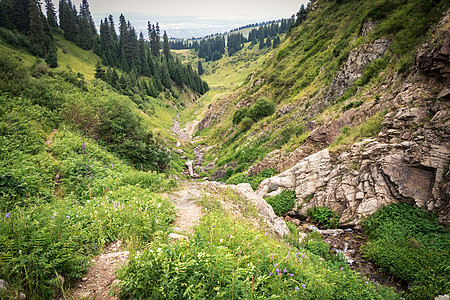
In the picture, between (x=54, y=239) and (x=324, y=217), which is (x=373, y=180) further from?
(x=54, y=239)

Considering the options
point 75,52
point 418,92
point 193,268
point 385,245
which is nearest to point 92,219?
point 193,268

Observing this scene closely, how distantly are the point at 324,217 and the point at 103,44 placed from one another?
97254 millimetres

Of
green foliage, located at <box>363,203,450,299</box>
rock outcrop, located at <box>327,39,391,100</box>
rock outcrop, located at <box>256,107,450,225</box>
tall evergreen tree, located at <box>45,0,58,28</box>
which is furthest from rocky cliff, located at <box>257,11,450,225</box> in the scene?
tall evergreen tree, located at <box>45,0,58,28</box>

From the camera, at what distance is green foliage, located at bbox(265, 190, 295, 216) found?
12.2 m

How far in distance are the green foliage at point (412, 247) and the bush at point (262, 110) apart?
23.3 metres

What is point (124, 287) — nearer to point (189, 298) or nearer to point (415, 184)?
point (189, 298)

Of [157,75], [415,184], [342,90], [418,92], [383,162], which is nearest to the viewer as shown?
[415,184]

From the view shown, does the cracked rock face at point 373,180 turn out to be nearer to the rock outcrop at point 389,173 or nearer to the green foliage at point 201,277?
the rock outcrop at point 389,173

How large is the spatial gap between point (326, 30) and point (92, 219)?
4407 cm

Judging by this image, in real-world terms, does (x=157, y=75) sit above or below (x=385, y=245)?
above

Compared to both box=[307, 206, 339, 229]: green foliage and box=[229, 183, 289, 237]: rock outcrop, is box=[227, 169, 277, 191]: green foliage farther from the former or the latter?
box=[229, 183, 289, 237]: rock outcrop

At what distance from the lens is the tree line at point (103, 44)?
50.9m

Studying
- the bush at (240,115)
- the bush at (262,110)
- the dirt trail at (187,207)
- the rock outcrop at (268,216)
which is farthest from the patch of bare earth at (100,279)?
the bush at (240,115)

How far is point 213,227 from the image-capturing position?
480 cm
